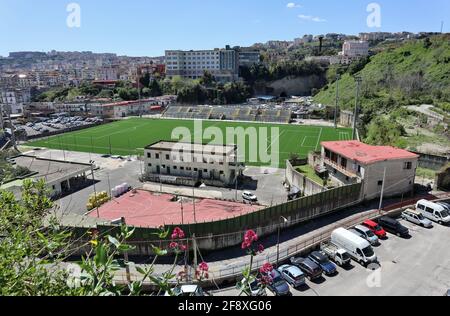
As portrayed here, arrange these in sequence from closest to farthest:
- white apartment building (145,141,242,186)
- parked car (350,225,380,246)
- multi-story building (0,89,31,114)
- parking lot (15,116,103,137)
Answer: parked car (350,225,380,246), white apartment building (145,141,242,186), parking lot (15,116,103,137), multi-story building (0,89,31,114)

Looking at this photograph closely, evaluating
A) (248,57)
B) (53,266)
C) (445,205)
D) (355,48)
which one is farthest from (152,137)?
(355,48)

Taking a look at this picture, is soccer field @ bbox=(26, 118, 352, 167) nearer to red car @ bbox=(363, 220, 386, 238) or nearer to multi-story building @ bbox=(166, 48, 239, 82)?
red car @ bbox=(363, 220, 386, 238)

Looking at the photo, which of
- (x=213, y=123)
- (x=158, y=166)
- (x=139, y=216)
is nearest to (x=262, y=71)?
(x=213, y=123)

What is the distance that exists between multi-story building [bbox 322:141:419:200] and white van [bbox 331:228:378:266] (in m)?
5.56

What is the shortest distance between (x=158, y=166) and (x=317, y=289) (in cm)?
1958

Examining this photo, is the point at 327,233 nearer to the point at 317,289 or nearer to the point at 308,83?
the point at 317,289

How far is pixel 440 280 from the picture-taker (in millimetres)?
12883

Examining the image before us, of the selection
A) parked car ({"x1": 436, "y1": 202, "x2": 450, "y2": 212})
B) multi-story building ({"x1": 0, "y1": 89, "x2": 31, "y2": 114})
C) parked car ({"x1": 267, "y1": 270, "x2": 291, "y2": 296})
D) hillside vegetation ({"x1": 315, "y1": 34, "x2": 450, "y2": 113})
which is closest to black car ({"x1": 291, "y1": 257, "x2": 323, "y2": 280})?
parked car ({"x1": 267, "y1": 270, "x2": 291, "y2": 296})

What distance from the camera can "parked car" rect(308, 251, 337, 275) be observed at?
13615 mm

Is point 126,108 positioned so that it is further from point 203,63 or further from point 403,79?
point 403,79

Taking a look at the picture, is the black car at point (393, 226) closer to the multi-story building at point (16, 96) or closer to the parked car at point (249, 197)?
the parked car at point (249, 197)

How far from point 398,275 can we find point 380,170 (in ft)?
26.6

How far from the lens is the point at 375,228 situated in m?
16.7

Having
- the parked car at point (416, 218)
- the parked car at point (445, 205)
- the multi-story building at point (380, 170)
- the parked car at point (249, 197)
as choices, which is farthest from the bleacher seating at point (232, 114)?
the parked car at point (416, 218)
